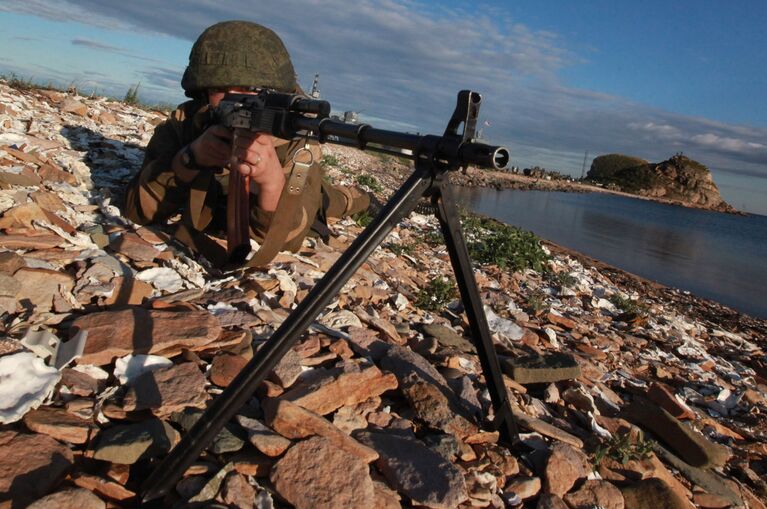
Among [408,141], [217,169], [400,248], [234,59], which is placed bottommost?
[400,248]

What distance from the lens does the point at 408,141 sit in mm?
1518

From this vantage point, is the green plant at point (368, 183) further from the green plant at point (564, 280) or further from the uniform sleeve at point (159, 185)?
the uniform sleeve at point (159, 185)

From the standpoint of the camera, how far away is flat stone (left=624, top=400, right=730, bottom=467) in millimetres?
2555

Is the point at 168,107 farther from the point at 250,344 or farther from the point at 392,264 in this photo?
the point at 250,344

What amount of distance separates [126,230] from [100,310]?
1171 millimetres

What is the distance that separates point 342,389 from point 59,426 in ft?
3.31

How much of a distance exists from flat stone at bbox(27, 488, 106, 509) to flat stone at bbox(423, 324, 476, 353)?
6.75ft

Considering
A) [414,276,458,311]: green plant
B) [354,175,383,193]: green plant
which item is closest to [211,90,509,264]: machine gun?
[414,276,458,311]: green plant

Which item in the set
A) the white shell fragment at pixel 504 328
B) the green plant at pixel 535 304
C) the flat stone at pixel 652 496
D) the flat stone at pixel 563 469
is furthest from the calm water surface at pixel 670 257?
the flat stone at pixel 563 469

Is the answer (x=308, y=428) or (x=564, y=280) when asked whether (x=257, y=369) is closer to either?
(x=308, y=428)

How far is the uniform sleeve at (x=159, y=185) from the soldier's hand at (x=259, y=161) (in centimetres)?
77

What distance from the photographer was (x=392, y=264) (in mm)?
4785

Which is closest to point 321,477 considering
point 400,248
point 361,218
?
point 400,248

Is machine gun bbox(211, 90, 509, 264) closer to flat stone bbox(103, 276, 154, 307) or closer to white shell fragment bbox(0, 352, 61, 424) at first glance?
flat stone bbox(103, 276, 154, 307)
